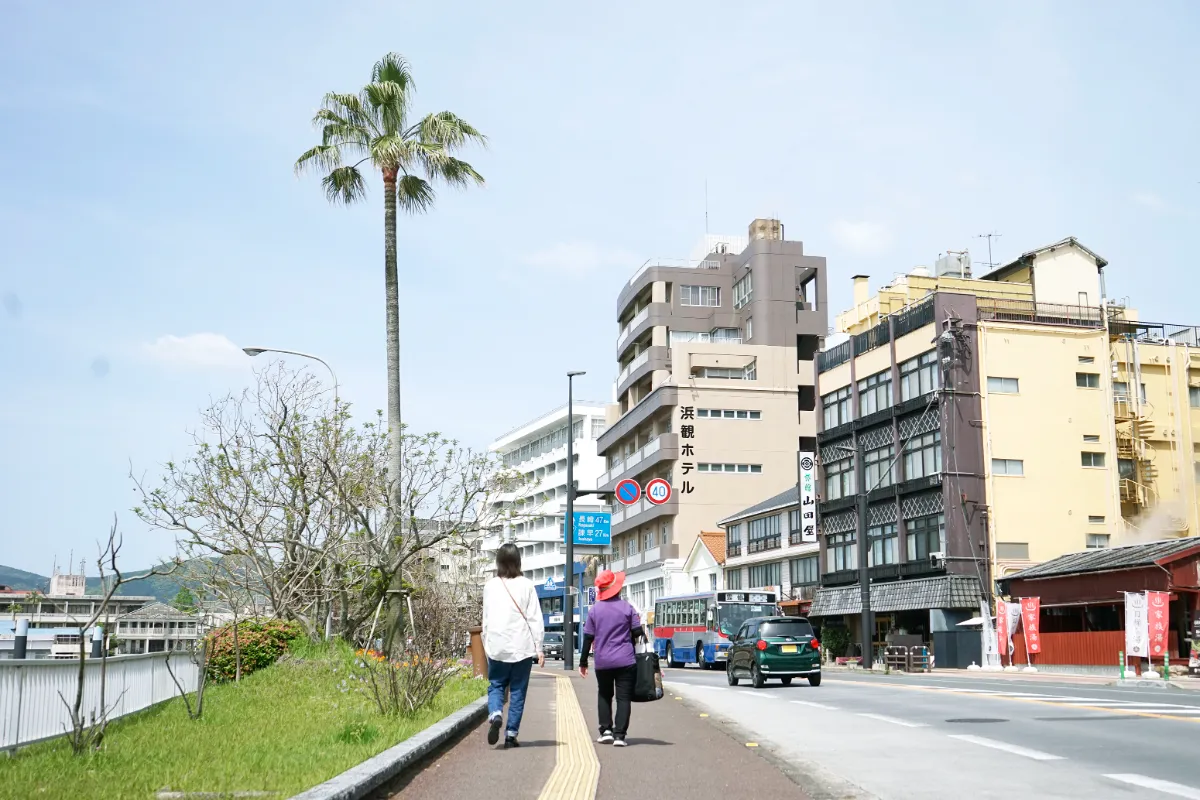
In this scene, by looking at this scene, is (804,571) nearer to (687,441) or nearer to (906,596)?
(906,596)

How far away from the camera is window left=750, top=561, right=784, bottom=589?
6529cm

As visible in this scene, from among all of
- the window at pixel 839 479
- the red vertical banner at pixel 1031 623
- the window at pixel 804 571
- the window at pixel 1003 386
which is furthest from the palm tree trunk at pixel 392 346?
the window at pixel 804 571

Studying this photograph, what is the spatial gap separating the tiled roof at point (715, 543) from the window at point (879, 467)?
1957 cm

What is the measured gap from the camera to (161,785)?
7.71 m

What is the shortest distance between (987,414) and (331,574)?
3363 cm

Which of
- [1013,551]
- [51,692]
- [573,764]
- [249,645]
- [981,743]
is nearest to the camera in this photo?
[573,764]

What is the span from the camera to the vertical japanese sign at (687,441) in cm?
8100

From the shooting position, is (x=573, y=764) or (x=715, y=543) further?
(x=715, y=543)

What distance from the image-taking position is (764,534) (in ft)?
221

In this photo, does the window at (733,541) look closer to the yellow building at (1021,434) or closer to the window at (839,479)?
the window at (839,479)

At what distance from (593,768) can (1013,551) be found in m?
42.8

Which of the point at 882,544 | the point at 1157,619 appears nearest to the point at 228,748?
the point at 1157,619

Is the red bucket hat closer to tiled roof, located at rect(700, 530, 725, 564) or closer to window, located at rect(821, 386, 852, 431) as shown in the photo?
window, located at rect(821, 386, 852, 431)

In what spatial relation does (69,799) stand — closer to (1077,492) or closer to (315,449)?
(315,449)
